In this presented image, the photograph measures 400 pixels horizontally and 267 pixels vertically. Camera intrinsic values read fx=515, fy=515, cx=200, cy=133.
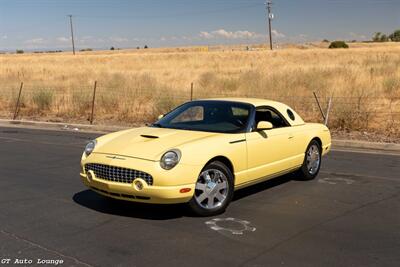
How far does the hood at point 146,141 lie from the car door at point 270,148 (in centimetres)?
64

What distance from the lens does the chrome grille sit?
18.0 feet

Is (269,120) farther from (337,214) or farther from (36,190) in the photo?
(36,190)

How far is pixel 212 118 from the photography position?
22.2 ft

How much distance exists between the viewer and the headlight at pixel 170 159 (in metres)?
5.50

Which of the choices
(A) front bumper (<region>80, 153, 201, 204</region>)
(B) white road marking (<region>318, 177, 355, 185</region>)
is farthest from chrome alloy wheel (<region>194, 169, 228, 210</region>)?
(B) white road marking (<region>318, 177, 355, 185</region>)

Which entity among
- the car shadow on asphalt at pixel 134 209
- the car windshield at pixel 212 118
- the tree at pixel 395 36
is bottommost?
the car shadow on asphalt at pixel 134 209

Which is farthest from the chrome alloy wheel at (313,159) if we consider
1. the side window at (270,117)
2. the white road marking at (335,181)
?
the side window at (270,117)

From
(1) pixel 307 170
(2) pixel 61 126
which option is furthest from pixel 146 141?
(2) pixel 61 126

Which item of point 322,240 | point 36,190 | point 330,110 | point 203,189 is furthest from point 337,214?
point 330,110

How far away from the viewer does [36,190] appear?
7.21 metres

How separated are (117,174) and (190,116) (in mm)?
2002

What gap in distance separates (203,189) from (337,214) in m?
1.62

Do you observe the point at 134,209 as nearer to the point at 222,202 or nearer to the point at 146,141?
the point at 146,141

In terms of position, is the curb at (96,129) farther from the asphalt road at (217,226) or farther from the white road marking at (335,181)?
the white road marking at (335,181)
